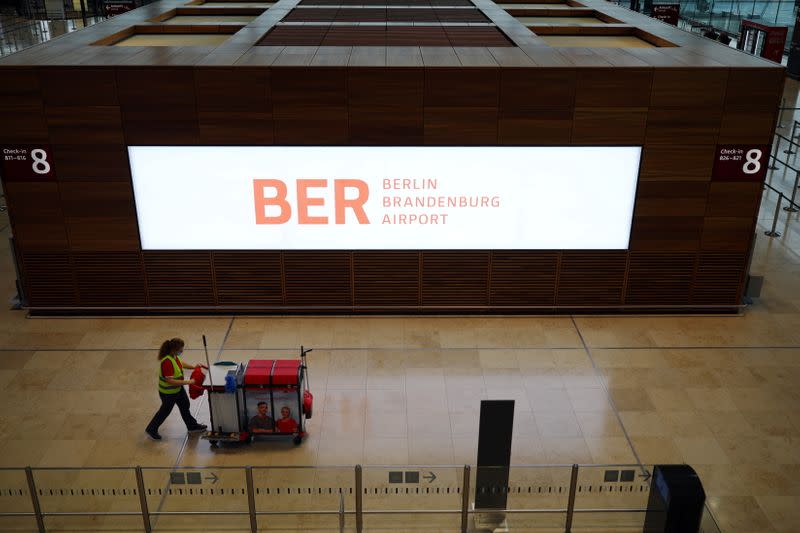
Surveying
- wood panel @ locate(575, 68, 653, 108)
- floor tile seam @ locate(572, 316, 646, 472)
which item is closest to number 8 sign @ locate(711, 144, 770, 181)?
wood panel @ locate(575, 68, 653, 108)

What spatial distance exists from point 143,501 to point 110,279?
15.6 feet

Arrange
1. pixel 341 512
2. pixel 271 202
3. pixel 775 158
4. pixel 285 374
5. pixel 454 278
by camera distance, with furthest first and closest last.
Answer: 1. pixel 775 158
2. pixel 454 278
3. pixel 271 202
4. pixel 285 374
5. pixel 341 512

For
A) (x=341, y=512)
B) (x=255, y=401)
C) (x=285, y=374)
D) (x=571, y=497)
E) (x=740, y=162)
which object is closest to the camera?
(x=571, y=497)

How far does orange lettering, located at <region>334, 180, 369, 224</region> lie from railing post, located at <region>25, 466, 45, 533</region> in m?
5.17

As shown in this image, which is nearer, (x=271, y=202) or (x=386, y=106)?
(x=386, y=106)

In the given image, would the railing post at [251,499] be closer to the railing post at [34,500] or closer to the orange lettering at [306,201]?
the railing post at [34,500]

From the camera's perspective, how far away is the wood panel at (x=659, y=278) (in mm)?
10375

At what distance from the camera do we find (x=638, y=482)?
6.18 metres

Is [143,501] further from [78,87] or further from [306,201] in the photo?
[78,87]

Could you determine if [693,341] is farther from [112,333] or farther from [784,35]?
[784,35]

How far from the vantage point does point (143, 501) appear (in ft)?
21.1

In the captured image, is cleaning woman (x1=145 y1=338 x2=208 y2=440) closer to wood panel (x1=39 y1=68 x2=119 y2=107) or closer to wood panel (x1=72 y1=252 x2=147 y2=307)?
wood panel (x1=72 y1=252 x2=147 y2=307)

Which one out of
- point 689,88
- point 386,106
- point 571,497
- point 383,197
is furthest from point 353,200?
point 571,497

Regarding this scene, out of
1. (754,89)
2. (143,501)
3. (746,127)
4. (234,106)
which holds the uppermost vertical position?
(754,89)
